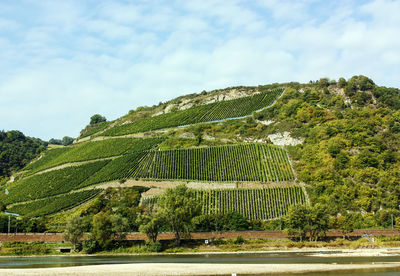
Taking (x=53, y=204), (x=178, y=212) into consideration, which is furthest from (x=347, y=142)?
(x=53, y=204)

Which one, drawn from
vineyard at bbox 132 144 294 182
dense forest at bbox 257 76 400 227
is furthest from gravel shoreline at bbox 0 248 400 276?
vineyard at bbox 132 144 294 182

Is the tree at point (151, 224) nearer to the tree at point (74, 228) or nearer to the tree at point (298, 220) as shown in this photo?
the tree at point (74, 228)

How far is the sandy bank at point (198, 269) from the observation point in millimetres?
45438

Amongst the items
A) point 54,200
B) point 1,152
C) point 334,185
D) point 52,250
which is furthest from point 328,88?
point 1,152

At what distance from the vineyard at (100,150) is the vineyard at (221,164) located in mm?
10540

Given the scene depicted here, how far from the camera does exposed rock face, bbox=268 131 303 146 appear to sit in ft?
355

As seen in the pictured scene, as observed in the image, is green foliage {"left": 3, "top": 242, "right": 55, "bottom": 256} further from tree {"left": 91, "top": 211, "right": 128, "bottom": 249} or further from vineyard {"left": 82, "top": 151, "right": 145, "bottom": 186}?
vineyard {"left": 82, "top": 151, "right": 145, "bottom": 186}

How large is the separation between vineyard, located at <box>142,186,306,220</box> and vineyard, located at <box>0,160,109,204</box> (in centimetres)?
2834

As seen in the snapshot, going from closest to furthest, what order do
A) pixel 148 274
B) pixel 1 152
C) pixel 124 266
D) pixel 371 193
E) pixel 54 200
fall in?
pixel 148 274 → pixel 124 266 → pixel 371 193 → pixel 54 200 → pixel 1 152

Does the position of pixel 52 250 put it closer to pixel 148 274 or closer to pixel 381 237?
pixel 148 274

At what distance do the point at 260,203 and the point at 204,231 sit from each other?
15.4 meters

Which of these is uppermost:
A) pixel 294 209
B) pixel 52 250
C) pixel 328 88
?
pixel 328 88

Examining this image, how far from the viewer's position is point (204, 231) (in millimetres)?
74062

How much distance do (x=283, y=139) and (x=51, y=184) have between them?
191ft
